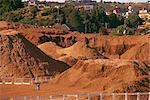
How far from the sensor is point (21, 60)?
62.7 metres

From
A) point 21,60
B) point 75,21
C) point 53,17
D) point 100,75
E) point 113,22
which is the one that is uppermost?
point 100,75

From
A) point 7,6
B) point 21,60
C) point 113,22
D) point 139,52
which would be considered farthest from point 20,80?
point 113,22

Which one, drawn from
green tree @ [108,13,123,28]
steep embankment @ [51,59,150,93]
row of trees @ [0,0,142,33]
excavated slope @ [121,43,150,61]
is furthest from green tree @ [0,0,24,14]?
steep embankment @ [51,59,150,93]

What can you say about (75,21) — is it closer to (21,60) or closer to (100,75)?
(21,60)

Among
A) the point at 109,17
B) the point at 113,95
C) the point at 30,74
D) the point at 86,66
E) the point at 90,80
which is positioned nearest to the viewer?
the point at 113,95

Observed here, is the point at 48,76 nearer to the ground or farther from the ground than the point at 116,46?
farther from the ground

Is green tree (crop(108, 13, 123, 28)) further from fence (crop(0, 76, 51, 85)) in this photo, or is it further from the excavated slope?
fence (crop(0, 76, 51, 85))

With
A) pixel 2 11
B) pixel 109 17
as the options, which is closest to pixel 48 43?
pixel 2 11

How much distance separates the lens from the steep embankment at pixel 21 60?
200 ft

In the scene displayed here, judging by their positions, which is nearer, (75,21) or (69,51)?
(69,51)

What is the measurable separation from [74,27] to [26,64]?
89.5 metres

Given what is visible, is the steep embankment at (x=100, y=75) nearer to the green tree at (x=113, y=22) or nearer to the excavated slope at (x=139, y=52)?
the excavated slope at (x=139, y=52)

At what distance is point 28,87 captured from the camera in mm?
52750

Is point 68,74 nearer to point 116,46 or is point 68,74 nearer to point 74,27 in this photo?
point 116,46
